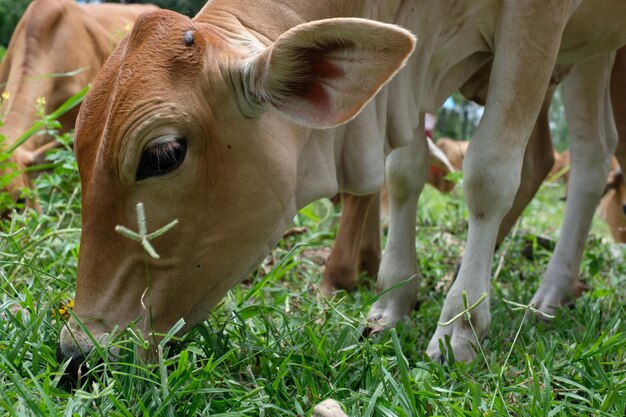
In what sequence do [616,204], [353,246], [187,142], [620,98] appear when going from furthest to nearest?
[616,204] < [620,98] < [353,246] < [187,142]

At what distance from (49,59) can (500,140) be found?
4.24 metres

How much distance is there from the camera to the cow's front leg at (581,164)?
12.9 ft

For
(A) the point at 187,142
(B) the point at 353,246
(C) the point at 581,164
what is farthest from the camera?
(C) the point at 581,164

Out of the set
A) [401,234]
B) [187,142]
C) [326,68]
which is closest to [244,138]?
[187,142]

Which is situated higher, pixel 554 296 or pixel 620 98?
pixel 620 98

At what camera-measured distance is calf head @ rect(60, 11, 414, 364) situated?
88.4 inches

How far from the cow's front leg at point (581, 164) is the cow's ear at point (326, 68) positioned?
6.08 ft

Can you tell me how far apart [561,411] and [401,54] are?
38.0 inches

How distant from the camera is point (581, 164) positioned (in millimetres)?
4184

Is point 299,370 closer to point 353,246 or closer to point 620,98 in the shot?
point 353,246

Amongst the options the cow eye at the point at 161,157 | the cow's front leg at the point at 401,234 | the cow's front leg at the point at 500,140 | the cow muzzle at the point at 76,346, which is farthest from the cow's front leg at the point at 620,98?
the cow muzzle at the point at 76,346


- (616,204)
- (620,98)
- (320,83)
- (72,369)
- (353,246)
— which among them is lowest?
(616,204)

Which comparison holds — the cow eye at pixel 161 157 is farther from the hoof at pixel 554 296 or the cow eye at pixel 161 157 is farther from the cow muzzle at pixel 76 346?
the hoof at pixel 554 296

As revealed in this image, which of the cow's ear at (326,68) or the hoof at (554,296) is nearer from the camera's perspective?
the cow's ear at (326,68)
